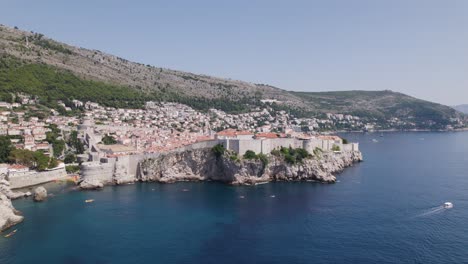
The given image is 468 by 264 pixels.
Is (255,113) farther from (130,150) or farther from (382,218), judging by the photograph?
(382,218)

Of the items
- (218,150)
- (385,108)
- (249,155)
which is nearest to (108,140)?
(218,150)

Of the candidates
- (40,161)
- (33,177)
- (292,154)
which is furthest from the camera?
(292,154)

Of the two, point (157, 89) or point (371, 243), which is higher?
point (157, 89)

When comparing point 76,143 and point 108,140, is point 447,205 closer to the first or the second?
point 76,143

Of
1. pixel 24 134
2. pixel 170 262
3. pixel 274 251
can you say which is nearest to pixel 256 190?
pixel 274 251

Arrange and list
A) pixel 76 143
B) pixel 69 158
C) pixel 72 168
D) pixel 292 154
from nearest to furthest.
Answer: pixel 72 168, pixel 292 154, pixel 69 158, pixel 76 143

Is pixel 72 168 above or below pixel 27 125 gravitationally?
below

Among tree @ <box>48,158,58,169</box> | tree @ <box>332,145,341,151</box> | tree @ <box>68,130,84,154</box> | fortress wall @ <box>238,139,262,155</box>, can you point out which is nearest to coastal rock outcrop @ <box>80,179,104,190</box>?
tree @ <box>48,158,58,169</box>
